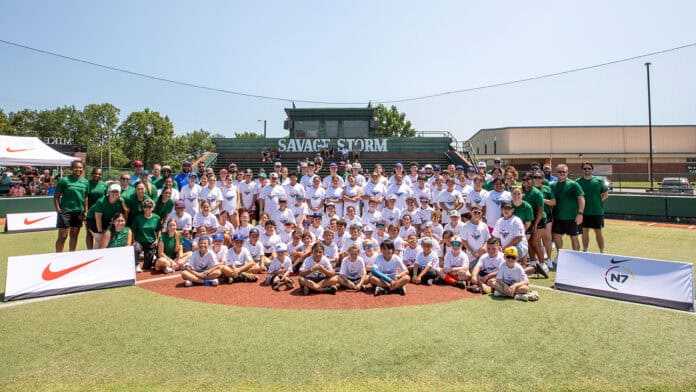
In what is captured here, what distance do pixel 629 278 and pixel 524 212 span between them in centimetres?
217

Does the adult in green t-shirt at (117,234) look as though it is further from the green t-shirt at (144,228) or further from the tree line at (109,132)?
the tree line at (109,132)

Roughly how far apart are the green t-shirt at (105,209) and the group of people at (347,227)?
0.07ft

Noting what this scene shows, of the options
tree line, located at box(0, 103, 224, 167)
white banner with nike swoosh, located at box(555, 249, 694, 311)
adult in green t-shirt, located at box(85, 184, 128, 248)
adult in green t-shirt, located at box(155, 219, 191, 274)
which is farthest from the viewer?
tree line, located at box(0, 103, 224, 167)

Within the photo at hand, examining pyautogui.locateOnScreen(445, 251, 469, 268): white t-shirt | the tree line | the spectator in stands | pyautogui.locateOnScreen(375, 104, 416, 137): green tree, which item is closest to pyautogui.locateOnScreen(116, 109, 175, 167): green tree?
the tree line

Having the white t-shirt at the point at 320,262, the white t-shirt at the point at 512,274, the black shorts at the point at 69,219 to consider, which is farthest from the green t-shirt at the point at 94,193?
the white t-shirt at the point at 512,274

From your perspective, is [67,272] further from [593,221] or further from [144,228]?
[593,221]

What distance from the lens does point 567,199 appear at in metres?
8.27

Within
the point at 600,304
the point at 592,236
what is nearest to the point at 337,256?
the point at 600,304

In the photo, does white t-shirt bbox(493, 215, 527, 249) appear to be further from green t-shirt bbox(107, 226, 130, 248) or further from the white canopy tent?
the white canopy tent

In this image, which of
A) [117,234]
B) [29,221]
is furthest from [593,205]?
[29,221]

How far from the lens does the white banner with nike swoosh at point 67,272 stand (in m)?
6.18

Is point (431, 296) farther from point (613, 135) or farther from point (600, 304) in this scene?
point (613, 135)

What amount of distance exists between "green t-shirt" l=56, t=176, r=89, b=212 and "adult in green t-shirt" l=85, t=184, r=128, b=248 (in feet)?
1.09

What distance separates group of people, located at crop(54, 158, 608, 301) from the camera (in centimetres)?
699
